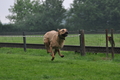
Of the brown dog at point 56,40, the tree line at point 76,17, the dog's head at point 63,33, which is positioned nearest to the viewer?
the dog's head at point 63,33

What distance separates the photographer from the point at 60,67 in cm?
985

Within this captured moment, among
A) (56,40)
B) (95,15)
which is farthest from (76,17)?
(56,40)

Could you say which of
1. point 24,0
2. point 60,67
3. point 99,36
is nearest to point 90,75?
point 60,67

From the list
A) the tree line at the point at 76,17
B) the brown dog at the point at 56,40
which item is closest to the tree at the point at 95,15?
the tree line at the point at 76,17

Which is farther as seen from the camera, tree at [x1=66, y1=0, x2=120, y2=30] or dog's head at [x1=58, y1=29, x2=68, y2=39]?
tree at [x1=66, y1=0, x2=120, y2=30]

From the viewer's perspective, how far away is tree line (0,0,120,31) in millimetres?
58844

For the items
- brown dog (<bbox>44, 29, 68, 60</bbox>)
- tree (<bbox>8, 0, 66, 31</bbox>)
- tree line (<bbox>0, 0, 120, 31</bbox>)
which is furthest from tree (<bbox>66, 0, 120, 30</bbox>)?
brown dog (<bbox>44, 29, 68, 60</bbox>)

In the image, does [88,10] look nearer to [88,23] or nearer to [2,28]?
[88,23]

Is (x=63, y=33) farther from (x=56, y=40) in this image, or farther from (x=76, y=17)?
(x=76, y=17)

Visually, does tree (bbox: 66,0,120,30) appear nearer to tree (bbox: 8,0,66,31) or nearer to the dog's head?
tree (bbox: 8,0,66,31)

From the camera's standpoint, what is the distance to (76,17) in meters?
64.2

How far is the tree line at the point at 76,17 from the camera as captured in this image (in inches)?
2317

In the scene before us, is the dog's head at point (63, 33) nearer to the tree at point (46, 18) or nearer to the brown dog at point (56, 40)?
the brown dog at point (56, 40)

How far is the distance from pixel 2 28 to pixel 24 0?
29796mm
